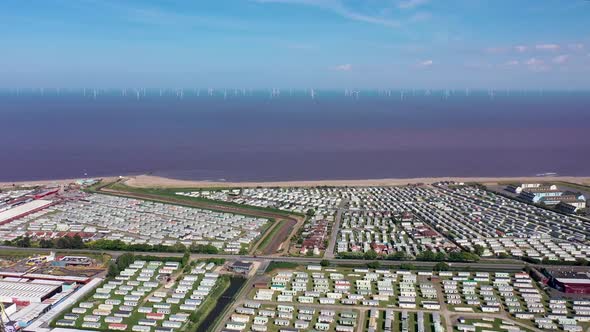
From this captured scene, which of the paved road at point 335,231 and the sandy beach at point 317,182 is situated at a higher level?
the sandy beach at point 317,182

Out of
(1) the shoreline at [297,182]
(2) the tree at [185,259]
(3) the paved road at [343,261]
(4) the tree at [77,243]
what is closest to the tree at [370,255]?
(3) the paved road at [343,261]

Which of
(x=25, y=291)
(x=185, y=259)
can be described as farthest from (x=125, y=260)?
(x=25, y=291)

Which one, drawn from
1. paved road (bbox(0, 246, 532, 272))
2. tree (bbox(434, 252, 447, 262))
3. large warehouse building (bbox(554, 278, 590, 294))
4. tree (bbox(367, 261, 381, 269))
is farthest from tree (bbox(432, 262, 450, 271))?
large warehouse building (bbox(554, 278, 590, 294))

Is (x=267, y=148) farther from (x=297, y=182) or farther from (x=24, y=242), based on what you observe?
(x=24, y=242)

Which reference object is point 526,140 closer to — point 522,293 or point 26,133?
point 522,293

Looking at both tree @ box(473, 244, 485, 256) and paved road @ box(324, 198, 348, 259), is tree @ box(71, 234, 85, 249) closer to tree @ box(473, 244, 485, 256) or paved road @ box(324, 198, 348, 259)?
paved road @ box(324, 198, 348, 259)

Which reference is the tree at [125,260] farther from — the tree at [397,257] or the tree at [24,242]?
the tree at [397,257]

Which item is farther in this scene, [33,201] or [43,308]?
[33,201]

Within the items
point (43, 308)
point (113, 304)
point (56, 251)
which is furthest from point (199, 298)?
point (56, 251)
